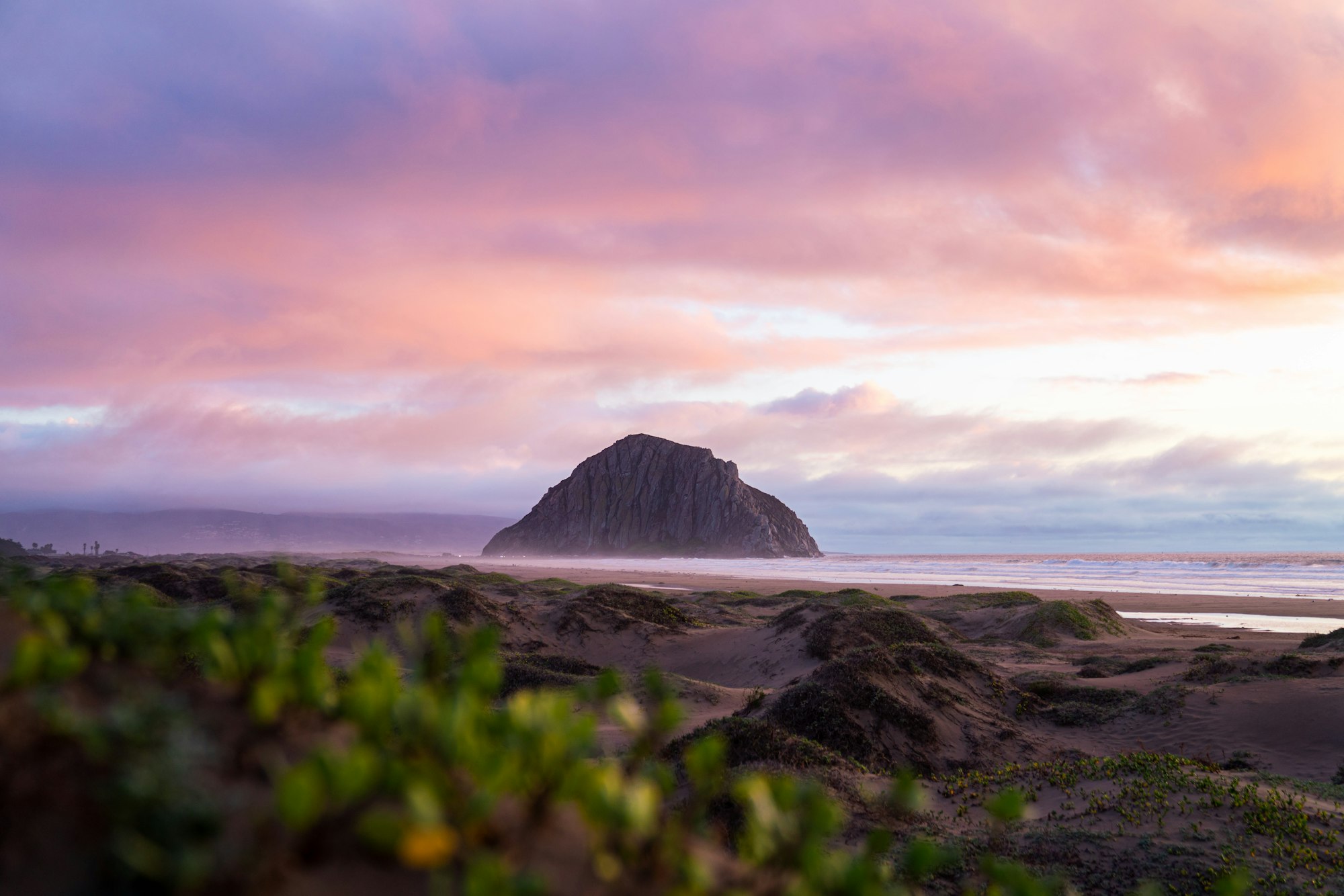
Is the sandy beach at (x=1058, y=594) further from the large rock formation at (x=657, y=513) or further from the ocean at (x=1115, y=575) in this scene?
the large rock formation at (x=657, y=513)

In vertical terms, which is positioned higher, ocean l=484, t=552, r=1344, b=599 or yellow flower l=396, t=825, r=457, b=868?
yellow flower l=396, t=825, r=457, b=868

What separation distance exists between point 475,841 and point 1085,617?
3341 cm

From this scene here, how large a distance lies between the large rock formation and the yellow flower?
14149 centimetres

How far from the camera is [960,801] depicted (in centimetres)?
953

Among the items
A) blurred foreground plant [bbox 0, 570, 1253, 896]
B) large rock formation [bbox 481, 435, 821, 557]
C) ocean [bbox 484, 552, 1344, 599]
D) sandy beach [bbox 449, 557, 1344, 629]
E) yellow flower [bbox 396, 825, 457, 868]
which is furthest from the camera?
large rock formation [bbox 481, 435, 821, 557]

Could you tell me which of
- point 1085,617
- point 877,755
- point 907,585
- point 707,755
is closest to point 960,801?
point 877,755

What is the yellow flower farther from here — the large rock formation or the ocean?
the large rock formation

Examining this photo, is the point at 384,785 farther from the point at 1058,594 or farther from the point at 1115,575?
the point at 1115,575

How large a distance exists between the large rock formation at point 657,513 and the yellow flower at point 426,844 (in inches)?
5570

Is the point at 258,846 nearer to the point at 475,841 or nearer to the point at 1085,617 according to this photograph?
the point at 475,841

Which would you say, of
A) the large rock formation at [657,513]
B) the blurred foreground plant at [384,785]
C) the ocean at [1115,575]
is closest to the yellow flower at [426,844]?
the blurred foreground plant at [384,785]

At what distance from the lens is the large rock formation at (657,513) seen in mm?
148000

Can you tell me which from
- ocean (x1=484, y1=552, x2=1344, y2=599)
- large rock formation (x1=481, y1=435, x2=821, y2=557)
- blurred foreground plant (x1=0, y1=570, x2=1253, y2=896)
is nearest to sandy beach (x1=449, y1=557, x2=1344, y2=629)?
ocean (x1=484, y1=552, x2=1344, y2=599)

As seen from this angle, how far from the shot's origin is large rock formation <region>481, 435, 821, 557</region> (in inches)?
5827
